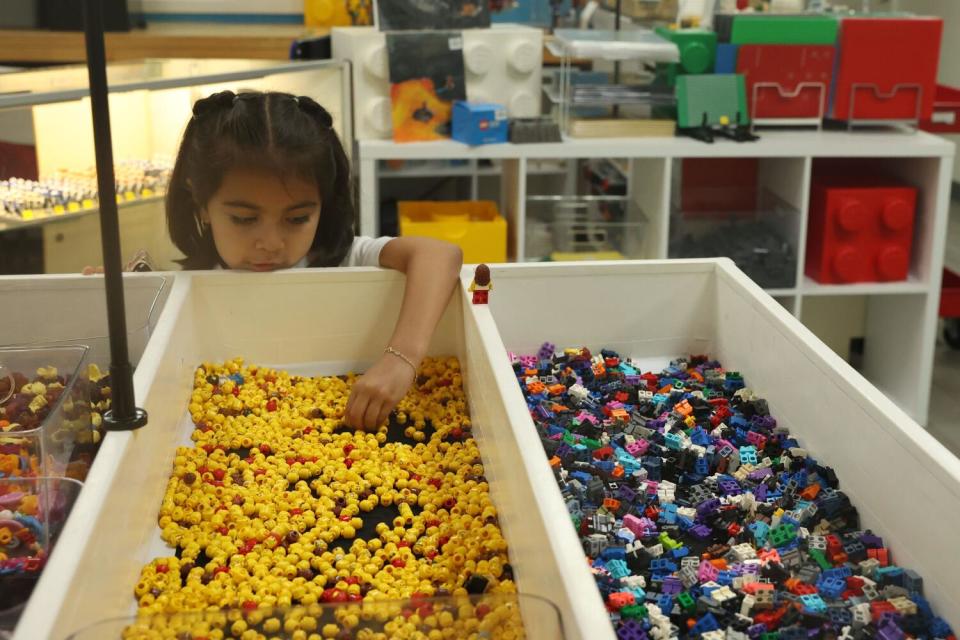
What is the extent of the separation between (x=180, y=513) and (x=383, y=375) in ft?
1.13

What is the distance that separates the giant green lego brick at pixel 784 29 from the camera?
2605 millimetres

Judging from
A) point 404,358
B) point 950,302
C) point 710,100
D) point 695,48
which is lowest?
point 950,302

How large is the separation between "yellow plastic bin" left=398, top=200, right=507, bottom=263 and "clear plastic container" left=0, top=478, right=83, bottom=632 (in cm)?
165

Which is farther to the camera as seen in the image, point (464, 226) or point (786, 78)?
point (786, 78)

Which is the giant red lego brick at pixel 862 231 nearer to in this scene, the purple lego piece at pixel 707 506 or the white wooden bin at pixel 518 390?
the white wooden bin at pixel 518 390

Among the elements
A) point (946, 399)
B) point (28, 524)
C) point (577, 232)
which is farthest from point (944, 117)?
point (28, 524)

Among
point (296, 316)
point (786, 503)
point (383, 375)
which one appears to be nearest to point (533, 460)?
point (786, 503)

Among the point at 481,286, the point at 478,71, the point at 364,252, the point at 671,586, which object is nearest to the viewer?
the point at 671,586

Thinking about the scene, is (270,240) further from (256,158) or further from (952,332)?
(952,332)

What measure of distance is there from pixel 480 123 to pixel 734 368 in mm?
1174

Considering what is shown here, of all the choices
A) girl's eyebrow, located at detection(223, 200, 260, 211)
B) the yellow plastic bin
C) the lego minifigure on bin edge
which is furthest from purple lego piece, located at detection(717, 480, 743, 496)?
the yellow plastic bin

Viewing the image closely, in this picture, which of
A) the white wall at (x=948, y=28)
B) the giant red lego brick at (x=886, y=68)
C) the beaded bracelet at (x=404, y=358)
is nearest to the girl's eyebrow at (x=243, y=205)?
the beaded bracelet at (x=404, y=358)

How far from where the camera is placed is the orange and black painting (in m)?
2.54

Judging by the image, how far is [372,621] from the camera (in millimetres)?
725
